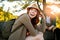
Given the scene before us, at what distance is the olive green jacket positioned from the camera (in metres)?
1.70

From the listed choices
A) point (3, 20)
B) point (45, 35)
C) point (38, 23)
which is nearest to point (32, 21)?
point (38, 23)

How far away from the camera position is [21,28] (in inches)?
67.6

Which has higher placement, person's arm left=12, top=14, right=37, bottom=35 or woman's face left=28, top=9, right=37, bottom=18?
woman's face left=28, top=9, right=37, bottom=18

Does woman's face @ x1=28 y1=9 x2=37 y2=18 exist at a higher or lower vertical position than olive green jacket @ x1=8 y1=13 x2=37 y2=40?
higher

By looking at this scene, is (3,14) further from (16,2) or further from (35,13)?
(35,13)

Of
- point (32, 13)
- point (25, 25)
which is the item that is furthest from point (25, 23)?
point (32, 13)

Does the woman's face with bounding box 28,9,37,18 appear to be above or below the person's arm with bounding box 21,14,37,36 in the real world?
A: above

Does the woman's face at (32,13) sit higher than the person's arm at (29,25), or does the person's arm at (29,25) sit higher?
the woman's face at (32,13)

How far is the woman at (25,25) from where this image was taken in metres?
1.71

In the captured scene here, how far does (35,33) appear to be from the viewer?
1729 millimetres

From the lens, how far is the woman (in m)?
1.71

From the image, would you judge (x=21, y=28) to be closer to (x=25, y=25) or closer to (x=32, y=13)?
(x=25, y=25)

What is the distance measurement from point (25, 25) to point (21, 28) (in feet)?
0.18

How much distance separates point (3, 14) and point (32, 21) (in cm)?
35
